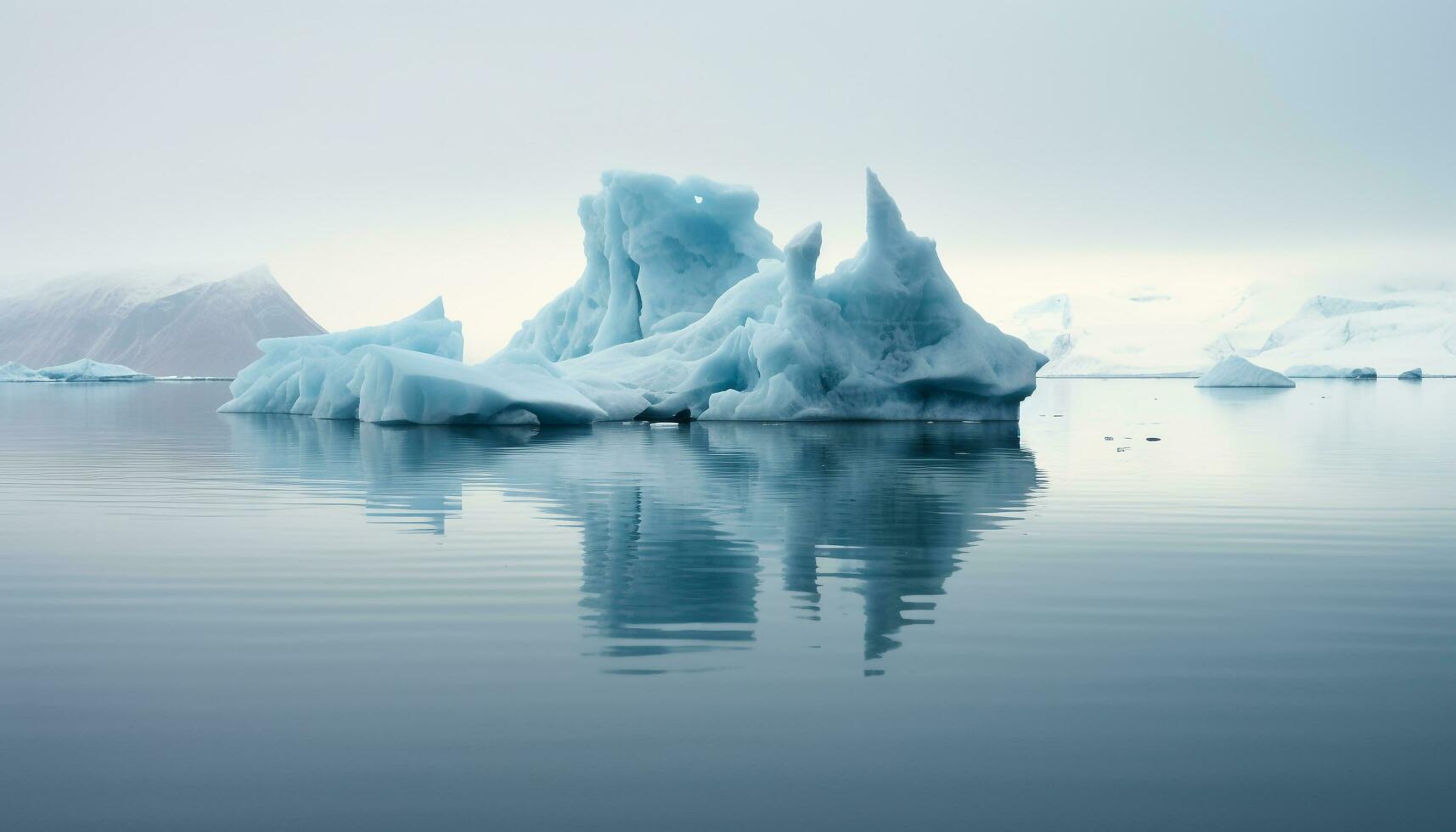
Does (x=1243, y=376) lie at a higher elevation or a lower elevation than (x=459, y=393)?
higher

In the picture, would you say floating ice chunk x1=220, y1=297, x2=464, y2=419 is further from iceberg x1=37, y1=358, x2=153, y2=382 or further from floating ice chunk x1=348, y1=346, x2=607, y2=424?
iceberg x1=37, y1=358, x2=153, y2=382

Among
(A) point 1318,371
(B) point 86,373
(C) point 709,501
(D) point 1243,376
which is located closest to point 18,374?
(B) point 86,373

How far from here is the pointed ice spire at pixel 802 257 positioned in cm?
2293

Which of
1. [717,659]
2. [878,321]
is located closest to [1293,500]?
[717,659]

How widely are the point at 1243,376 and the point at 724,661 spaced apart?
64.7 metres

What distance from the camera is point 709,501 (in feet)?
32.9

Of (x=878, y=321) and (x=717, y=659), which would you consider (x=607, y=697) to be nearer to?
(x=717, y=659)

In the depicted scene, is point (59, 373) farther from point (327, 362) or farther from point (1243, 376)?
point (1243, 376)

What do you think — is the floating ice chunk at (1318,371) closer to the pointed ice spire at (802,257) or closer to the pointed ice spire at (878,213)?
the pointed ice spire at (878,213)

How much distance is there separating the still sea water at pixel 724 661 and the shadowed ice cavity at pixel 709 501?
0.17 feet

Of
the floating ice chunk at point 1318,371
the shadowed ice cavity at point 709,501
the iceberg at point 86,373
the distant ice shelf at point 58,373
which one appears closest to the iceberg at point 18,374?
the distant ice shelf at point 58,373

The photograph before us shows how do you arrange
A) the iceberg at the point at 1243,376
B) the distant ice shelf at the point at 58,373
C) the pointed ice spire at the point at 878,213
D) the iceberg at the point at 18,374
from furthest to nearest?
the distant ice shelf at the point at 58,373, the iceberg at the point at 18,374, the iceberg at the point at 1243,376, the pointed ice spire at the point at 878,213

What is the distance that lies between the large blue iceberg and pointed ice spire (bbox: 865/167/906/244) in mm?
22

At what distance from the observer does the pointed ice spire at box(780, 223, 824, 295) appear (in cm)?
2293
